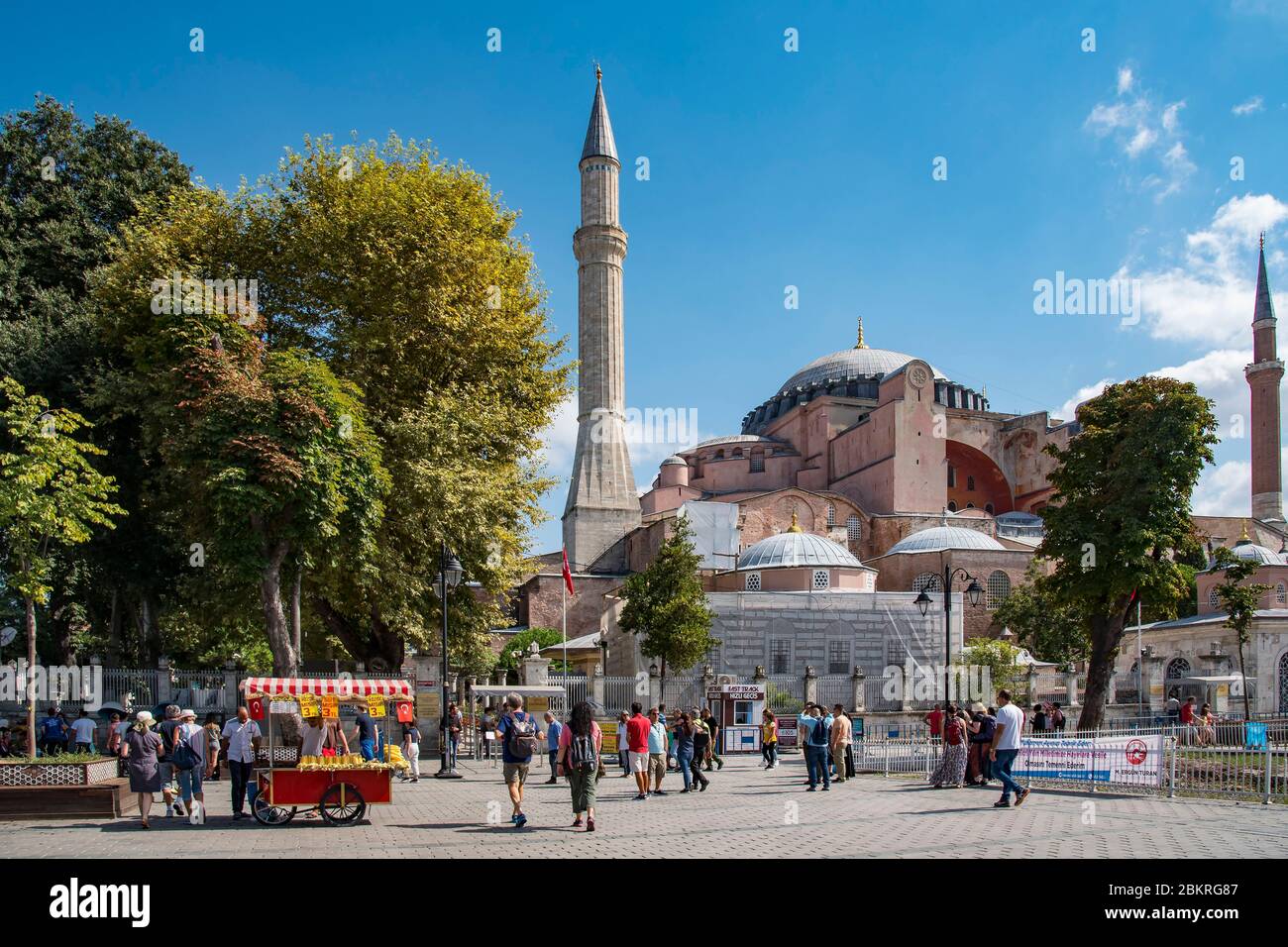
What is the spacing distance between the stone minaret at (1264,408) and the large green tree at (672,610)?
36.5 meters

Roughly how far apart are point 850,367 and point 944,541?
27.7 m

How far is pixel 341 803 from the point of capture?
1137cm

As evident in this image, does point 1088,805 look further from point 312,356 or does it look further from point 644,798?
point 312,356

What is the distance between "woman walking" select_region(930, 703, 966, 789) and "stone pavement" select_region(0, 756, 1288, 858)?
1.16 feet

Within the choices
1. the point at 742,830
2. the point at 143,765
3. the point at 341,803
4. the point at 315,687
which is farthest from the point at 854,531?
the point at 143,765

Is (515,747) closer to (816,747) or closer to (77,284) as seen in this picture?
(816,747)

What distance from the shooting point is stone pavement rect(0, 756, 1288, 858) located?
30.5ft

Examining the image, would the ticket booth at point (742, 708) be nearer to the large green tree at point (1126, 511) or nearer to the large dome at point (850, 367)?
the large green tree at point (1126, 511)

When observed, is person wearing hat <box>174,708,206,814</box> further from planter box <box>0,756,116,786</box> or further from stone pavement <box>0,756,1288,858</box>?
planter box <box>0,756,116,786</box>

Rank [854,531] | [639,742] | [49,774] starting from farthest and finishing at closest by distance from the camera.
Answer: [854,531]
[639,742]
[49,774]

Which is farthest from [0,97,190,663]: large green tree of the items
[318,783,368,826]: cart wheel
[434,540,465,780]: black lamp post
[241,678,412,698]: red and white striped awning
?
[318,783,368,826]: cart wheel

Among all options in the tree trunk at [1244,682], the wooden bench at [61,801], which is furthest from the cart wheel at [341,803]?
the tree trunk at [1244,682]

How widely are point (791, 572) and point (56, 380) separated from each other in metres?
25.1
